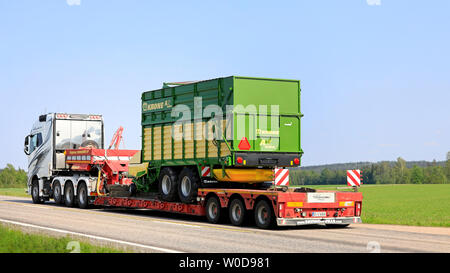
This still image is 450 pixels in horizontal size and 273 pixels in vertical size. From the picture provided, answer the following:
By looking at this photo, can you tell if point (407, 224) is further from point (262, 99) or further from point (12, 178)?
point (12, 178)

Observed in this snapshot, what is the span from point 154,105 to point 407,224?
9.65 m

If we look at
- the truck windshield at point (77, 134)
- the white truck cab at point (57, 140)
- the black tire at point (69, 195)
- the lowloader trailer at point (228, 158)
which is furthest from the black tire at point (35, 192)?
the lowloader trailer at point (228, 158)

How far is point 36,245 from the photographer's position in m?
12.3

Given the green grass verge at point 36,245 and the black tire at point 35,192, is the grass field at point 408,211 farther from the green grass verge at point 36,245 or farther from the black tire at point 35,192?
the black tire at point 35,192

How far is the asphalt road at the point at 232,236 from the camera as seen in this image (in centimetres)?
1284

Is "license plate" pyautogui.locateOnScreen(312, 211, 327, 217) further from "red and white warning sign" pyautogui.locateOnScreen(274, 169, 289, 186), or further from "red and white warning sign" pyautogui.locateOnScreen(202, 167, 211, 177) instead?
"red and white warning sign" pyautogui.locateOnScreen(202, 167, 211, 177)

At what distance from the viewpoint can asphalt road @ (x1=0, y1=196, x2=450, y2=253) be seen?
42.1 feet

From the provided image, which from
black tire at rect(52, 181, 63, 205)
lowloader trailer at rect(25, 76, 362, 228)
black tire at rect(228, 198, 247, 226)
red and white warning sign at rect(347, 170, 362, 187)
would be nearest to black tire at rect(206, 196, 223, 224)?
lowloader trailer at rect(25, 76, 362, 228)

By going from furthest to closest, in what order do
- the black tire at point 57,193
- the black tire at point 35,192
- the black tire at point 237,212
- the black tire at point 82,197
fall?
the black tire at point 35,192 → the black tire at point 57,193 → the black tire at point 82,197 → the black tire at point 237,212

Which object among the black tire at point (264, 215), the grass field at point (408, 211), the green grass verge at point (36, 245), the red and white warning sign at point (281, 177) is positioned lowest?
the grass field at point (408, 211)

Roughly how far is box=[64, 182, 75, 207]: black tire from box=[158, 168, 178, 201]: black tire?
759 cm

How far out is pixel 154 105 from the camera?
2288cm

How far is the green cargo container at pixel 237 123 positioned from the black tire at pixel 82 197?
7.29m
